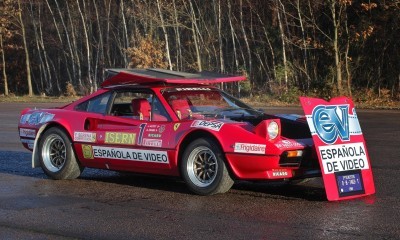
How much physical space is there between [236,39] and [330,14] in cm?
1105

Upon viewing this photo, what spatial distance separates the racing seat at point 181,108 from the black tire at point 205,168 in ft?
1.97

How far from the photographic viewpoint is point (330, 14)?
109 feet

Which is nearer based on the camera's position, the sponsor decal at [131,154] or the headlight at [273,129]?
the headlight at [273,129]

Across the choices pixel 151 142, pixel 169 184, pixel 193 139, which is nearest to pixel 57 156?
pixel 169 184

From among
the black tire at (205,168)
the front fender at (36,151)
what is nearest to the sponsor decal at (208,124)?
the black tire at (205,168)

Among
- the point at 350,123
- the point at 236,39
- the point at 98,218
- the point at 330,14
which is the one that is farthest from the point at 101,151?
the point at 236,39

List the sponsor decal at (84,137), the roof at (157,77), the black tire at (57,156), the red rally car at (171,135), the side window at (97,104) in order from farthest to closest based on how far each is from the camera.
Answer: the black tire at (57,156) < the side window at (97,104) < the sponsor decal at (84,137) < the roof at (157,77) < the red rally car at (171,135)

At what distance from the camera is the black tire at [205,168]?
8.11 m

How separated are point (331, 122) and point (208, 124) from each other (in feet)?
4.64

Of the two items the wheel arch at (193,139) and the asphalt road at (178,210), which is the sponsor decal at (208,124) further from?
the asphalt road at (178,210)

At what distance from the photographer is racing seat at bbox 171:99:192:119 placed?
884 cm

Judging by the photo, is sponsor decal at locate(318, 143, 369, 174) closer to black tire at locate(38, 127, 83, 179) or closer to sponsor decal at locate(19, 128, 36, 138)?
black tire at locate(38, 127, 83, 179)

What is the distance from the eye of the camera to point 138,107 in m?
9.25

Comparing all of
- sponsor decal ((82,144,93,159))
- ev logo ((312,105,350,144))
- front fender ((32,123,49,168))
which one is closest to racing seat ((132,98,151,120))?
sponsor decal ((82,144,93,159))
